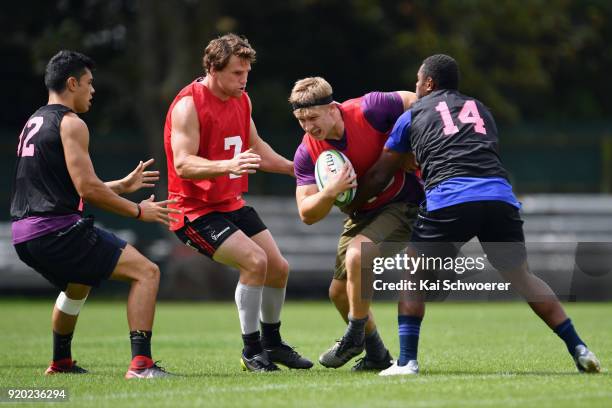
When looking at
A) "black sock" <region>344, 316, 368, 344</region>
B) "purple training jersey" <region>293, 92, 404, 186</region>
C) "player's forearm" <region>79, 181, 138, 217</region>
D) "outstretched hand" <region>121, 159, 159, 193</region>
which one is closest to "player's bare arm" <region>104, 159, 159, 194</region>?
"outstretched hand" <region>121, 159, 159, 193</region>

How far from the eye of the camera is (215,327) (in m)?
14.3

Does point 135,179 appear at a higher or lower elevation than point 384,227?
higher

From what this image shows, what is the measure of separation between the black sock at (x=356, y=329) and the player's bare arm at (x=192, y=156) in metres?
1.32

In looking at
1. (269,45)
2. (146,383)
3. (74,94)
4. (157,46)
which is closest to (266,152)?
(74,94)

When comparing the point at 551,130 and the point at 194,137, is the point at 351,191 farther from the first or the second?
the point at 551,130

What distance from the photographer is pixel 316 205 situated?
7.75m

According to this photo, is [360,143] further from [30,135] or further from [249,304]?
[30,135]

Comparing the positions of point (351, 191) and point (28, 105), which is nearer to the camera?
point (351, 191)

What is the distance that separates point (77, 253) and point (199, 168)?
3.43 ft

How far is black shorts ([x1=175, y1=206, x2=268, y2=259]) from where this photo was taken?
26.8ft

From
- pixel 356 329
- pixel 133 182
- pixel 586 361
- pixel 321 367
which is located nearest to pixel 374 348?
pixel 356 329

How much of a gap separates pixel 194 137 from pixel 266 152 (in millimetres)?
1100

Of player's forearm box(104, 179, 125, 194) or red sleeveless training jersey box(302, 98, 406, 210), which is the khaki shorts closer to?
red sleeveless training jersey box(302, 98, 406, 210)

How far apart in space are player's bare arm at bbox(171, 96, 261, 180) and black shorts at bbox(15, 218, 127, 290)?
2.53ft
